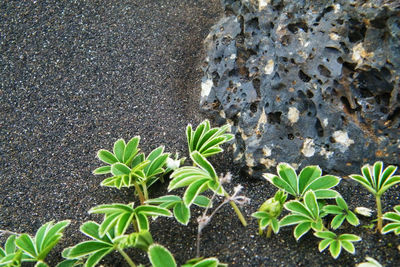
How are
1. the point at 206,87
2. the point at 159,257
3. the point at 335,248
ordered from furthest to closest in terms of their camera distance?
the point at 206,87 < the point at 335,248 < the point at 159,257

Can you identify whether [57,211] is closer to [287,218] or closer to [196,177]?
[196,177]

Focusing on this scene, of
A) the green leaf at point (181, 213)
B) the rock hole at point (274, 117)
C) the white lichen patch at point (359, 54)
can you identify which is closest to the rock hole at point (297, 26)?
the white lichen patch at point (359, 54)

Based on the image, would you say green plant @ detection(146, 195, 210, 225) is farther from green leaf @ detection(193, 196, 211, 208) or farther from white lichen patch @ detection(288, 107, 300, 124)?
white lichen patch @ detection(288, 107, 300, 124)

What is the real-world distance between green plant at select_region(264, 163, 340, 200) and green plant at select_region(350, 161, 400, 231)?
0.27ft

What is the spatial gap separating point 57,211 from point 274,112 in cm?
89

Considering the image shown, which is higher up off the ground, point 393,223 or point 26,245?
point 26,245

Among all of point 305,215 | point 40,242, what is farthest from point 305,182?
point 40,242

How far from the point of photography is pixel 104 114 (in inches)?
78.5

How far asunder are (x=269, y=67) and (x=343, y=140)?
397 millimetres

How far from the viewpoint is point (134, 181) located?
157 cm

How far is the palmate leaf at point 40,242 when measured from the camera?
138 centimetres

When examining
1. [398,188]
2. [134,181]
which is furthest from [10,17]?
[398,188]

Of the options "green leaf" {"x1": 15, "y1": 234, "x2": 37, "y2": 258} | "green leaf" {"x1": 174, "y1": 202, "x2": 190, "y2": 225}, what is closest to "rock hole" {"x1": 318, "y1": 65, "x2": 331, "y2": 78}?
Result: "green leaf" {"x1": 174, "y1": 202, "x2": 190, "y2": 225}

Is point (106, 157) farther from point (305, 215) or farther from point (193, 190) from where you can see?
point (305, 215)
